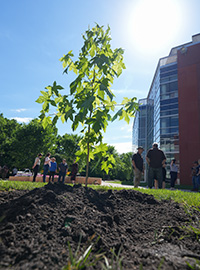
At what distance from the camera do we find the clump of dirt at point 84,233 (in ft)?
A: 4.71

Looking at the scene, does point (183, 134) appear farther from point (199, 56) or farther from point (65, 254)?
point (65, 254)

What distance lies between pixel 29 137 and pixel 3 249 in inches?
1085

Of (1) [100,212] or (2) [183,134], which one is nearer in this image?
(1) [100,212]

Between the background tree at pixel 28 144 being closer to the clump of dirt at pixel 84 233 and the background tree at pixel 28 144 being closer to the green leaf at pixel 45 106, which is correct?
the green leaf at pixel 45 106

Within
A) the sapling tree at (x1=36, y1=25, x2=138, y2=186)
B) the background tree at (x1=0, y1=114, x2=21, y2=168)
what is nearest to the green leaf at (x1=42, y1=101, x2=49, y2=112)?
the sapling tree at (x1=36, y1=25, x2=138, y2=186)

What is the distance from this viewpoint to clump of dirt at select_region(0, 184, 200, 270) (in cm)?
144

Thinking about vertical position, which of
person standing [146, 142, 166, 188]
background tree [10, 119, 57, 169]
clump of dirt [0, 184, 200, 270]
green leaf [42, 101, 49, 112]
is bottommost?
clump of dirt [0, 184, 200, 270]

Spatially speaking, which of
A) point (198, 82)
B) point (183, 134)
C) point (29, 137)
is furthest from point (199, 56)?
point (29, 137)

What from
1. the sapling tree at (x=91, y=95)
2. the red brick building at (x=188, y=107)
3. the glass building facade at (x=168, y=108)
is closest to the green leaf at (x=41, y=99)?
the sapling tree at (x=91, y=95)

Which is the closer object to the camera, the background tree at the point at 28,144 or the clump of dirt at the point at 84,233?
the clump of dirt at the point at 84,233

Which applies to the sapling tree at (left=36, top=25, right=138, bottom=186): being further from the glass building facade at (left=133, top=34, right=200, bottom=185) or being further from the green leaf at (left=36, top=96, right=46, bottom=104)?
the glass building facade at (left=133, top=34, right=200, bottom=185)

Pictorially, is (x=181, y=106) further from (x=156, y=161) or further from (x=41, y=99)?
(x=41, y=99)

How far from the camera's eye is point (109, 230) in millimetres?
Result: 2035

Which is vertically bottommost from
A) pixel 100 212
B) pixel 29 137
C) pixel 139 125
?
pixel 100 212
